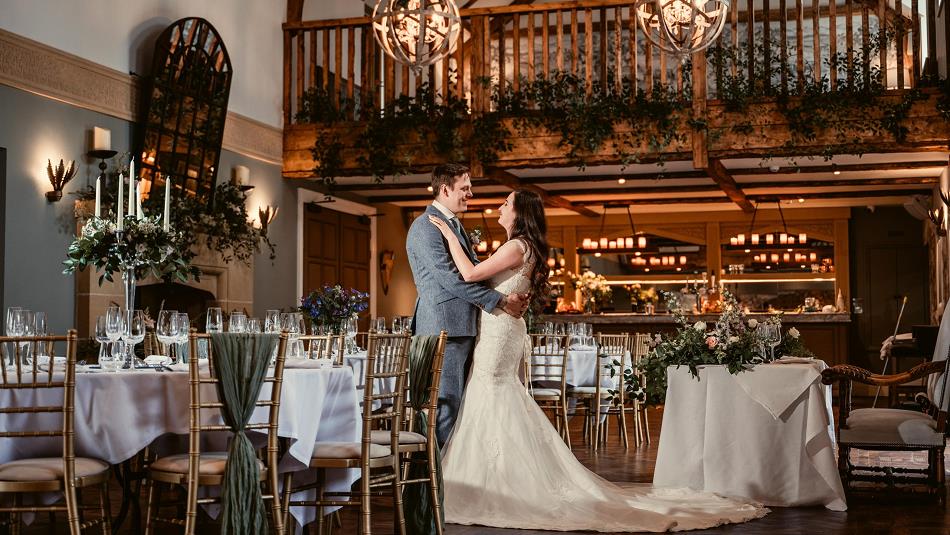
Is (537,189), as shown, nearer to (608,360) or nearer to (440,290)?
(608,360)

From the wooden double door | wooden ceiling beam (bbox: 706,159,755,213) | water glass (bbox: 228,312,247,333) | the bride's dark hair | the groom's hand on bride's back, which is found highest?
wooden ceiling beam (bbox: 706,159,755,213)

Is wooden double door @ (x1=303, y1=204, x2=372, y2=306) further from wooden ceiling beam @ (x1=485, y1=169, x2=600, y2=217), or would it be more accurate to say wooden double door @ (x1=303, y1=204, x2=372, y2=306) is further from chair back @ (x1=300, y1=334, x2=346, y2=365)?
chair back @ (x1=300, y1=334, x2=346, y2=365)

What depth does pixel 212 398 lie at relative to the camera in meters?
3.69

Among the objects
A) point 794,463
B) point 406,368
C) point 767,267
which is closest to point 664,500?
point 794,463

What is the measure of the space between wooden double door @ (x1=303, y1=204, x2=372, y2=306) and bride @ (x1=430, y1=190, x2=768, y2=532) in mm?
7643

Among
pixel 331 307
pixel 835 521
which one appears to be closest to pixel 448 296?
pixel 835 521

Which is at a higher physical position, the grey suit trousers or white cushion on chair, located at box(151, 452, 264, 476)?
the grey suit trousers

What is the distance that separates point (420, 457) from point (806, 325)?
1007 cm

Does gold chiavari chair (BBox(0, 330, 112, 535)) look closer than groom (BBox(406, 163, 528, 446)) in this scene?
Yes

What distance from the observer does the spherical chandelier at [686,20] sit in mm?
6448

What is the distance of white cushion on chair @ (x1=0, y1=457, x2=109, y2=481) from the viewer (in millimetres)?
3359

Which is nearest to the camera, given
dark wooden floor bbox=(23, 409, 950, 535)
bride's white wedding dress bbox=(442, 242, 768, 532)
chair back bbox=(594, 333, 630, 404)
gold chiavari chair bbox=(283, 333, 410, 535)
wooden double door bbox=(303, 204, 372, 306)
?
gold chiavari chair bbox=(283, 333, 410, 535)

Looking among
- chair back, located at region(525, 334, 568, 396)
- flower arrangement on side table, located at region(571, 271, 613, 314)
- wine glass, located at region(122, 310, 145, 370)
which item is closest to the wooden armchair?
chair back, located at region(525, 334, 568, 396)

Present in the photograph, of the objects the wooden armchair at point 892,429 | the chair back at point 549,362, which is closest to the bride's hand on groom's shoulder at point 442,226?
the wooden armchair at point 892,429
